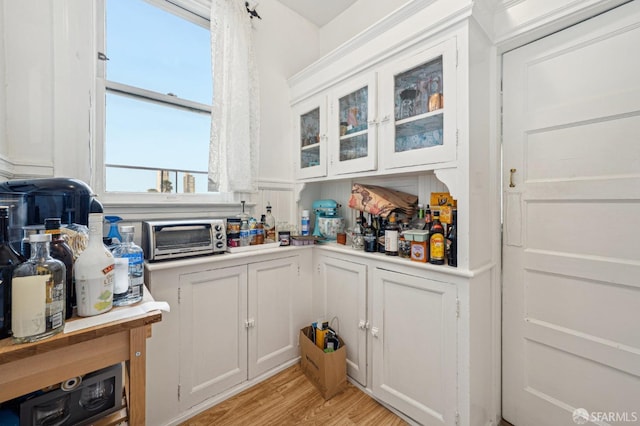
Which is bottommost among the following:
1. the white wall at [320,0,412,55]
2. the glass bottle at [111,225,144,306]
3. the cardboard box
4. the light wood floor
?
the light wood floor

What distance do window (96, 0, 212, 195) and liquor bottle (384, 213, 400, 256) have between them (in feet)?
4.77

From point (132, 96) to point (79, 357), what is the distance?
1668 mm

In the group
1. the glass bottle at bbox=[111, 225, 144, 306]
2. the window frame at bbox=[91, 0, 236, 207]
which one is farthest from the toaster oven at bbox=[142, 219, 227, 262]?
the glass bottle at bbox=[111, 225, 144, 306]

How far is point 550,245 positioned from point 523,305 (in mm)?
369

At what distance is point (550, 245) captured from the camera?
136cm

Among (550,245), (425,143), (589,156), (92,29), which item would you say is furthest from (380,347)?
(92,29)

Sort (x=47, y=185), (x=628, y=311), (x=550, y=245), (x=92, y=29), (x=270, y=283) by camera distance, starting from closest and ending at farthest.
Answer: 1. (x=47, y=185)
2. (x=628, y=311)
3. (x=550, y=245)
4. (x=92, y=29)
5. (x=270, y=283)

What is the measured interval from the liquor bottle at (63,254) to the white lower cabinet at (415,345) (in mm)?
1433

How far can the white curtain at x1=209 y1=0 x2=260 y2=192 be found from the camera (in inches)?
72.6

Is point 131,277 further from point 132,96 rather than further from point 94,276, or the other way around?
point 132,96

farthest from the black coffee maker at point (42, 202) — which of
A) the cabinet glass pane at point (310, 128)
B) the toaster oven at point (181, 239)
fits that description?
the cabinet glass pane at point (310, 128)

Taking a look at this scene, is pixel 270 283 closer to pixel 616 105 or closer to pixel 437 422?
pixel 437 422

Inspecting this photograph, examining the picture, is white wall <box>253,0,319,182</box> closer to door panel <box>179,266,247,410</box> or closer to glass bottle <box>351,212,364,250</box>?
glass bottle <box>351,212,364,250</box>

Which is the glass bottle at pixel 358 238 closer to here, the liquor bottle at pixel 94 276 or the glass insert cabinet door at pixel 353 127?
the glass insert cabinet door at pixel 353 127
